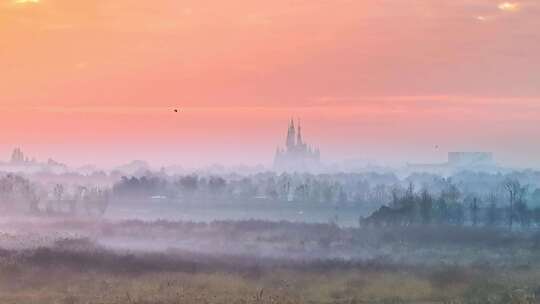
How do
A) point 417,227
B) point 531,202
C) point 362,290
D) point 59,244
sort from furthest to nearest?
point 531,202, point 417,227, point 59,244, point 362,290

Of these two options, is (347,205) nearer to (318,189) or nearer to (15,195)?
(318,189)

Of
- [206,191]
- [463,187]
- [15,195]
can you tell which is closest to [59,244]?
[15,195]

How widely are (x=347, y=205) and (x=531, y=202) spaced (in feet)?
101

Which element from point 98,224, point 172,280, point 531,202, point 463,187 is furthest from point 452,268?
point 463,187

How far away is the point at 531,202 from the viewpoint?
116562 mm

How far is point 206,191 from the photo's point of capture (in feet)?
522

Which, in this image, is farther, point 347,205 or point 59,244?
point 347,205

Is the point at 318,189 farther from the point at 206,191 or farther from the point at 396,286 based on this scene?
the point at 396,286

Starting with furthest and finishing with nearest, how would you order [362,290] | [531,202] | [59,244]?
[531,202] < [59,244] < [362,290]

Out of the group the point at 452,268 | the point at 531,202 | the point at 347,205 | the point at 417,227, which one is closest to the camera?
the point at 452,268

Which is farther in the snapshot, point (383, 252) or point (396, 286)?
point (383, 252)

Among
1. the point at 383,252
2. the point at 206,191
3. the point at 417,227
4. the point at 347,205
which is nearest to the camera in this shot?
the point at 383,252

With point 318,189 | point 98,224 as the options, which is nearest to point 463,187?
point 318,189

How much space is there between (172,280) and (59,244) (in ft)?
46.5
